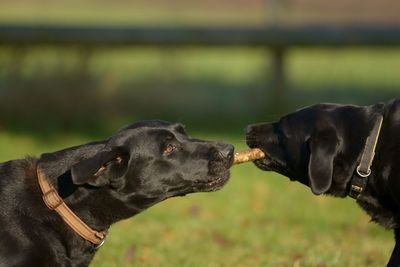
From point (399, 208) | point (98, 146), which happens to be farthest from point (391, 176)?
point (98, 146)

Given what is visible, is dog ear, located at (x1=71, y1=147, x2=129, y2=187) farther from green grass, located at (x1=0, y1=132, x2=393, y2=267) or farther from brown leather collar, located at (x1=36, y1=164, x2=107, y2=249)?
green grass, located at (x1=0, y1=132, x2=393, y2=267)

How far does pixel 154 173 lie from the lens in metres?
5.48

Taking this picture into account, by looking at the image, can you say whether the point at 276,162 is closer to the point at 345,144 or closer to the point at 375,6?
the point at 345,144

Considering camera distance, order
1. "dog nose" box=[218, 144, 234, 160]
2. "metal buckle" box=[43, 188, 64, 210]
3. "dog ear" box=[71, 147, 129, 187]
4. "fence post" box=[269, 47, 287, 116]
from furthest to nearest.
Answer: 1. "fence post" box=[269, 47, 287, 116]
2. "dog nose" box=[218, 144, 234, 160]
3. "metal buckle" box=[43, 188, 64, 210]
4. "dog ear" box=[71, 147, 129, 187]

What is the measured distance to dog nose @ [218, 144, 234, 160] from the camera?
18.4 feet

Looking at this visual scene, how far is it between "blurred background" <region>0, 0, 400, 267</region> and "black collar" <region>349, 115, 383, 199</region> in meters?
1.16

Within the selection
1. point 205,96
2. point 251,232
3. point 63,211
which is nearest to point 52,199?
point 63,211

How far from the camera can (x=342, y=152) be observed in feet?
18.6

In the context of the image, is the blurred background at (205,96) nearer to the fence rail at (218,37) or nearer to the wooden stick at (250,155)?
the fence rail at (218,37)

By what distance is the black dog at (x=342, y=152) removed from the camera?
18.3ft

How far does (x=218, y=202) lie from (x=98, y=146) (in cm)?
392

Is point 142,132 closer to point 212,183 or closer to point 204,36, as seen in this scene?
point 212,183

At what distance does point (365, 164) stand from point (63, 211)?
2.01m

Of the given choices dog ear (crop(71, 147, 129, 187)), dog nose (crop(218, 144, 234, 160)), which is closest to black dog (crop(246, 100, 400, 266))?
dog nose (crop(218, 144, 234, 160))
